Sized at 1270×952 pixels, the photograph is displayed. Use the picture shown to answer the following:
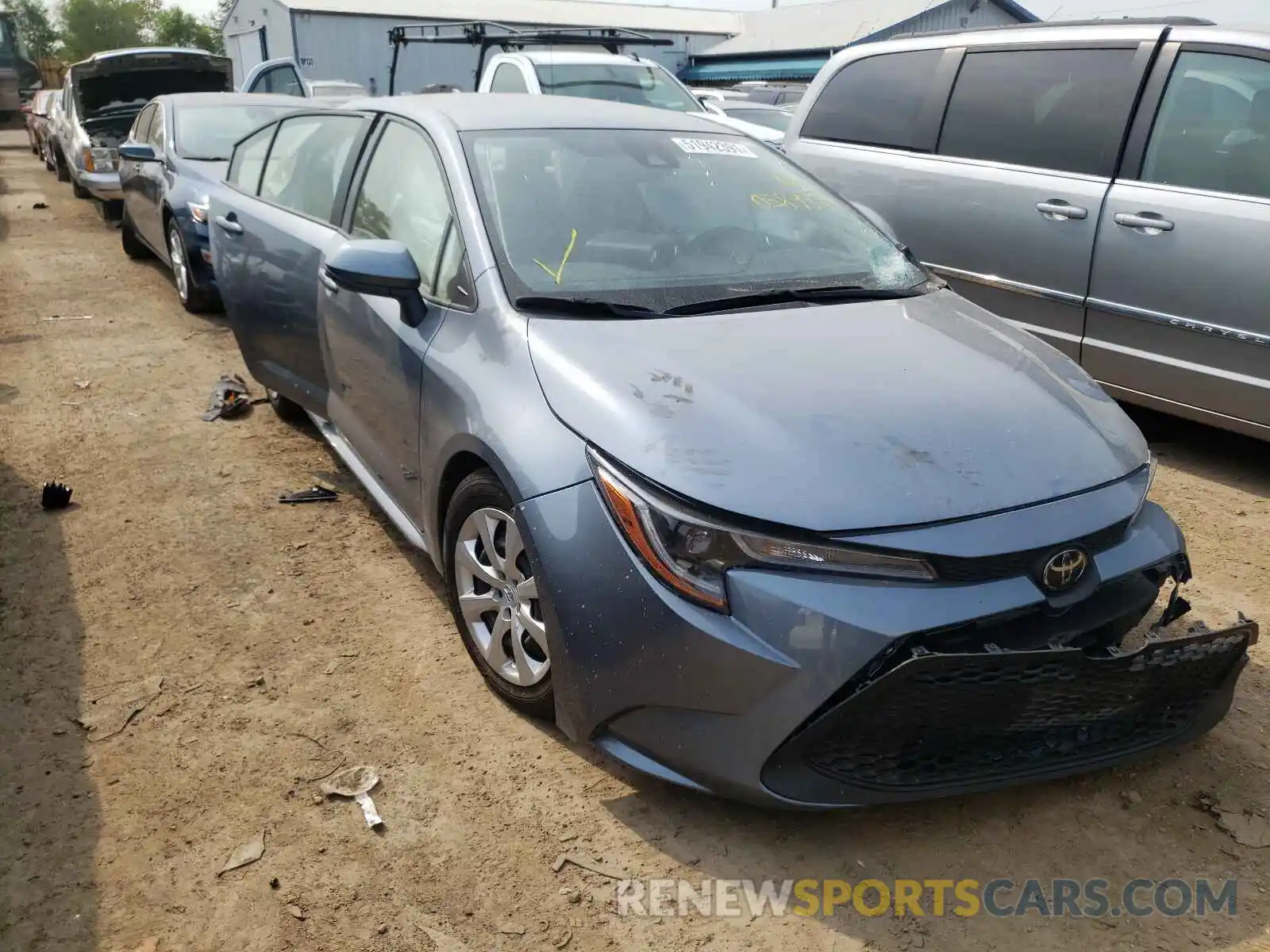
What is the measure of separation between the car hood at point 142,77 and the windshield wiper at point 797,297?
1124 cm

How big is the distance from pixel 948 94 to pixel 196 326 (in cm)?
501

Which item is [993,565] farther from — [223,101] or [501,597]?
[223,101]

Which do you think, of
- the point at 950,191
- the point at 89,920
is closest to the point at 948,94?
the point at 950,191

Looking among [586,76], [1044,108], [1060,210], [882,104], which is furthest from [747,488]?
[586,76]

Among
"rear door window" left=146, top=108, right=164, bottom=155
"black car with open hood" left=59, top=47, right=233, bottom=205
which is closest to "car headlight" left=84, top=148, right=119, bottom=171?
"black car with open hood" left=59, top=47, right=233, bottom=205

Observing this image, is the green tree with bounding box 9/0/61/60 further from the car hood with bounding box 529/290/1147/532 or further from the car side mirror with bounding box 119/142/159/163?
the car hood with bounding box 529/290/1147/532

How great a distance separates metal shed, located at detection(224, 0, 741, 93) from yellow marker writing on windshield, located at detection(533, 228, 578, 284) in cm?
2401

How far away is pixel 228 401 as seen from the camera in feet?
17.7

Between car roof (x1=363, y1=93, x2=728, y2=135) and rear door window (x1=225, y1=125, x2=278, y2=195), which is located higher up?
car roof (x1=363, y1=93, x2=728, y2=135)

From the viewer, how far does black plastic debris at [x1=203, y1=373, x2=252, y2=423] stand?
5.26 metres

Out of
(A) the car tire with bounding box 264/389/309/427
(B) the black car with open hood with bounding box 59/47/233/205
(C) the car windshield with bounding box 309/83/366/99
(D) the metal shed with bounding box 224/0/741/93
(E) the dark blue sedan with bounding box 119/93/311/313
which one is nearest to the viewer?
(A) the car tire with bounding box 264/389/309/427

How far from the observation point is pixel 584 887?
7.59 feet

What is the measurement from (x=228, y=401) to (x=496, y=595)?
320 centimetres

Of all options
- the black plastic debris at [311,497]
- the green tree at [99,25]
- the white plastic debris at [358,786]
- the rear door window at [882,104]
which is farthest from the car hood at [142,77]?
the green tree at [99,25]
